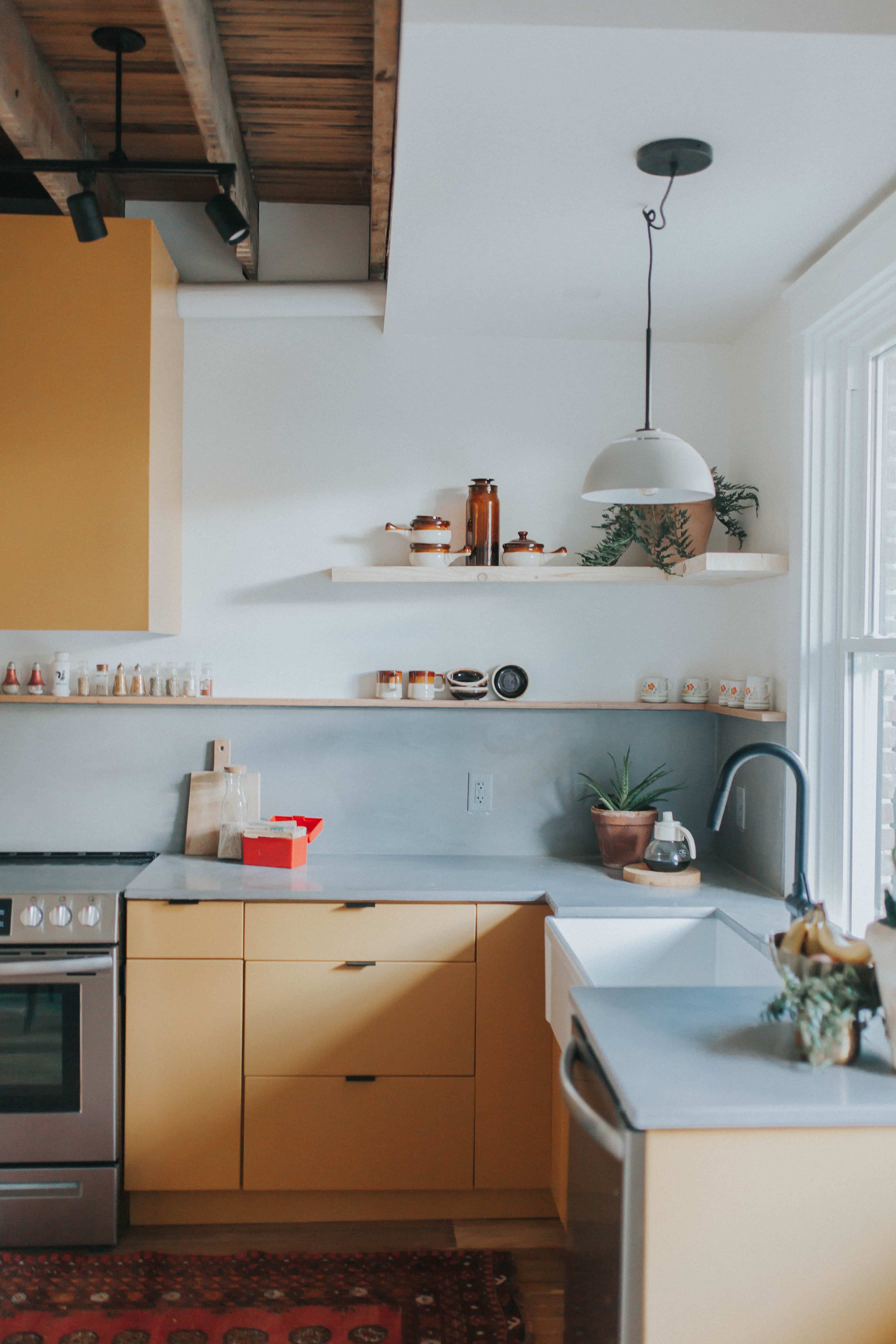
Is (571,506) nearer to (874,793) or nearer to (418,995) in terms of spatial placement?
(874,793)

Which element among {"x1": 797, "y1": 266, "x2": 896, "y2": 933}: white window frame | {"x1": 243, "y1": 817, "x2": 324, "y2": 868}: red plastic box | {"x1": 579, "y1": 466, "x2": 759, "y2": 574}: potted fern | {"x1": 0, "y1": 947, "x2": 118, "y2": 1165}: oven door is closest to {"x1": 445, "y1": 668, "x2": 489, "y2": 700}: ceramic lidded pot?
{"x1": 579, "y1": 466, "x2": 759, "y2": 574}: potted fern

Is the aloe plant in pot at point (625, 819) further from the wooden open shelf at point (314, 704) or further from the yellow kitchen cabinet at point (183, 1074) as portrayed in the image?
the yellow kitchen cabinet at point (183, 1074)

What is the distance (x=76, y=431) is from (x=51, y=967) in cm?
144

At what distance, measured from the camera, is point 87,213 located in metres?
2.25

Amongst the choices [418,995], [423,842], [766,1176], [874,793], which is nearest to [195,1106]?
[418,995]

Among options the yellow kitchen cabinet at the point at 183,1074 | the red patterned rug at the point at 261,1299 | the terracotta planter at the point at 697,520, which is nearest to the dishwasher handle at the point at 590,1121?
the red patterned rug at the point at 261,1299

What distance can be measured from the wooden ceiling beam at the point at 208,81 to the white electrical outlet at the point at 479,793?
1739 mm

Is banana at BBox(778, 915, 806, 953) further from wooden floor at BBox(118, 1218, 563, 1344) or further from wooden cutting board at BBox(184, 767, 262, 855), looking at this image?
wooden cutting board at BBox(184, 767, 262, 855)

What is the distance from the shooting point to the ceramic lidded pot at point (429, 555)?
2990 millimetres

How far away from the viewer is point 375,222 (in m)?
2.79

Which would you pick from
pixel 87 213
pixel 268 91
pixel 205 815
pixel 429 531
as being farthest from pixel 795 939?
pixel 268 91

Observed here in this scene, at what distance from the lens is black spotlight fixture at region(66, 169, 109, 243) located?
2.23m

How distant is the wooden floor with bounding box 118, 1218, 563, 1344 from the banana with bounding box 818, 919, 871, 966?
1.48 metres

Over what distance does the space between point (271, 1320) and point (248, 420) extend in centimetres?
248
